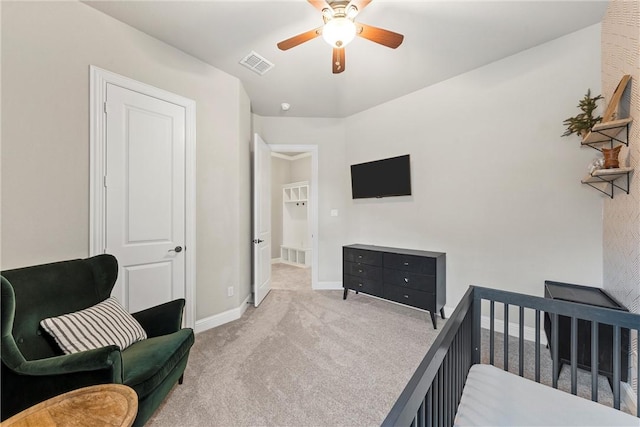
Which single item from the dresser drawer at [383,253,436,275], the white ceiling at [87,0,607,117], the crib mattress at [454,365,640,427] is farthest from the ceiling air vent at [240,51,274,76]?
the crib mattress at [454,365,640,427]

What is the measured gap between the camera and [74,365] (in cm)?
114

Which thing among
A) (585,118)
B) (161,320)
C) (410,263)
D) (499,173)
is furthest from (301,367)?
(585,118)

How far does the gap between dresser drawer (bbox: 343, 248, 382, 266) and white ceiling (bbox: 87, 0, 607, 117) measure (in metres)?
2.09

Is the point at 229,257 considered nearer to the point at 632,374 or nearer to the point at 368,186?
the point at 368,186

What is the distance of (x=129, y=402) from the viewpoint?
0.93m

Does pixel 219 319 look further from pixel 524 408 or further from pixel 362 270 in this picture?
pixel 524 408

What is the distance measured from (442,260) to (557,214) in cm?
108

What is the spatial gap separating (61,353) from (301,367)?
1.45 metres

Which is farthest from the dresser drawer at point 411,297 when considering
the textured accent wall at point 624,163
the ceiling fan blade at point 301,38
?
the ceiling fan blade at point 301,38

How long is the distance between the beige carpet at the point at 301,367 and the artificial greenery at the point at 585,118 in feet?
7.16

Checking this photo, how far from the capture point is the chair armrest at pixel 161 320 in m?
1.74

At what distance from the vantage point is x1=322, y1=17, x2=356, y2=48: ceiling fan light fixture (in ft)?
5.23

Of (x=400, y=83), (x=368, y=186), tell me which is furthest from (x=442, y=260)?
(x=400, y=83)

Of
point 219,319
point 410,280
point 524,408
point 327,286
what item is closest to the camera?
point 524,408
